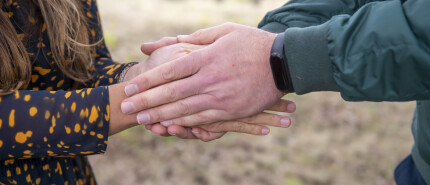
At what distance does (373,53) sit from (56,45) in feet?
4.23

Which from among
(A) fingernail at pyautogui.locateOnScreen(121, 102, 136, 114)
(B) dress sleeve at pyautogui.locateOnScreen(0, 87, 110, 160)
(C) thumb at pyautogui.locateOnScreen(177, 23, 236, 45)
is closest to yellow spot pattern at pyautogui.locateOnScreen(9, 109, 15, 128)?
(B) dress sleeve at pyautogui.locateOnScreen(0, 87, 110, 160)

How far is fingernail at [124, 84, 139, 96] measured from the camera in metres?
1.74

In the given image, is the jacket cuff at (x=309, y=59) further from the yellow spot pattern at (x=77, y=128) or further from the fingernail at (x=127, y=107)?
the yellow spot pattern at (x=77, y=128)

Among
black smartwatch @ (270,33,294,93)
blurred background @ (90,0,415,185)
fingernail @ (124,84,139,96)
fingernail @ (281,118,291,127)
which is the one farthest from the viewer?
blurred background @ (90,0,415,185)

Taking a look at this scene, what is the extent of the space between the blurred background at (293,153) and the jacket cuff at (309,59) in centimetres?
231

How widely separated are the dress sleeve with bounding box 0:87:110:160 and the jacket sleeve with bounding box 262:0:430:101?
32.7 inches

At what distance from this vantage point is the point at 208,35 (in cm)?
206

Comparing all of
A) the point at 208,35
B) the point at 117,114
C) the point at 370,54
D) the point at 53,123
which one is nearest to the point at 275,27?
the point at 208,35

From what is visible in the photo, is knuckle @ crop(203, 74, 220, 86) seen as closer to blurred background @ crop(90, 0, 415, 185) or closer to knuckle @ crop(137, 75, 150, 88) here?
knuckle @ crop(137, 75, 150, 88)

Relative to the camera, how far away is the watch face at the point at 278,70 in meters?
1.64

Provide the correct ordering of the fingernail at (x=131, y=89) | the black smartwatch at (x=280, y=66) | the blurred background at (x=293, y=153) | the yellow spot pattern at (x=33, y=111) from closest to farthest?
the yellow spot pattern at (x=33, y=111) → the black smartwatch at (x=280, y=66) → the fingernail at (x=131, y=89) → the blurred background at (x=293, y=153)

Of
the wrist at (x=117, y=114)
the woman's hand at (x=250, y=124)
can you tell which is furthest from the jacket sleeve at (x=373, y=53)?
the wrist at (x=117, y=114)

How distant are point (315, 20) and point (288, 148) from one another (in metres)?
2.38

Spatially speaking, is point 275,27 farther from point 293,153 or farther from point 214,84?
point 293,153
